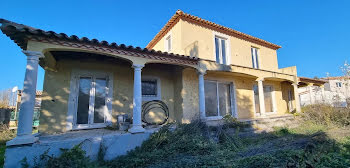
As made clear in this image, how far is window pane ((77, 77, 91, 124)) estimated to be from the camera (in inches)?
223

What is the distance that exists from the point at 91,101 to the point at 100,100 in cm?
31

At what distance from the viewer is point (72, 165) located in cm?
318

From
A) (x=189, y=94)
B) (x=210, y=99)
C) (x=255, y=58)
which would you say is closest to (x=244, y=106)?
(x=210, y=99)

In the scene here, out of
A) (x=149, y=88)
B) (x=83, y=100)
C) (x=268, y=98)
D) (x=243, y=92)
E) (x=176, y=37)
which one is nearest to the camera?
(x=83, y=100)

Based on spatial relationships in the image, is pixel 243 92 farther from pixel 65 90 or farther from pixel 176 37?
pixel 65 90

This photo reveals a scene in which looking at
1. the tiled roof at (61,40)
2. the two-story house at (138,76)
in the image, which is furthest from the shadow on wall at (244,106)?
the tiled roof at (61,40)

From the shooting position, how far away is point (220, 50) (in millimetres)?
8656

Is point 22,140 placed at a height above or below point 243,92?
below

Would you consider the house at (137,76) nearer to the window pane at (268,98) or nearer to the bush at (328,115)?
the window pane at (268,98)

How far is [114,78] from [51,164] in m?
3.68

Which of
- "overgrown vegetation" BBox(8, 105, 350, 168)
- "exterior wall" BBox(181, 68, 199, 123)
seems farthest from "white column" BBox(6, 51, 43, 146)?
"exterior wall" BBox(181, 68, 199, 123)

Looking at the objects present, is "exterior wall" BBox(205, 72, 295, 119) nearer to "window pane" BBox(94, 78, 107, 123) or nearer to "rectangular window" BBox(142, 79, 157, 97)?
"rectangular window" BBox(142, 79, 157, 97)

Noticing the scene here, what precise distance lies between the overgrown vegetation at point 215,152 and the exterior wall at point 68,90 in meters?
2.20

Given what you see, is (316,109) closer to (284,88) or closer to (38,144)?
(284,88)
